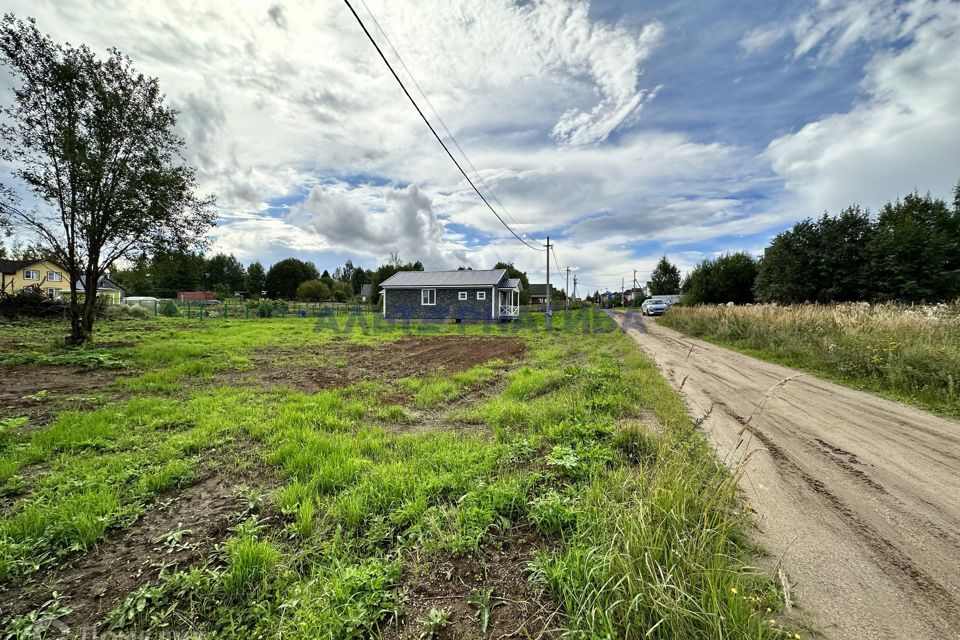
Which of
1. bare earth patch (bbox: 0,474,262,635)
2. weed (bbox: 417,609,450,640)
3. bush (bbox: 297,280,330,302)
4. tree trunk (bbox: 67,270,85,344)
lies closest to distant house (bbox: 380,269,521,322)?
tree trunk (bbox: 67,270,85,344)

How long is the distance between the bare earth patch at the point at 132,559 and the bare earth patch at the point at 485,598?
5.26 feet

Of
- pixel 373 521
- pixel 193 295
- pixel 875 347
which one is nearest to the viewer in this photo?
pixel 373 521

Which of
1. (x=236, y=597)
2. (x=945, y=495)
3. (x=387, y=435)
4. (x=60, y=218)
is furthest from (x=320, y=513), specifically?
(x=60, y=218)

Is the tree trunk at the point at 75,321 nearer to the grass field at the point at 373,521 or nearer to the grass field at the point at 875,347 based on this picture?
the grass field at the point at 373,521

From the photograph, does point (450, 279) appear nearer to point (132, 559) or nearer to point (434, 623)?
point (132, 559)

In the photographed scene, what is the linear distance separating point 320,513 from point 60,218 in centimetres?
1564

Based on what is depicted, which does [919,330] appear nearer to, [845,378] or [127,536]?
[845,378]

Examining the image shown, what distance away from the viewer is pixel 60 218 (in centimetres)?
1116

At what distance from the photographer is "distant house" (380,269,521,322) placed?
26.5m

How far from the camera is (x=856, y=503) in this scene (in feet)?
9.20

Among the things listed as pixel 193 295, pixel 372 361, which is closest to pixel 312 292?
pixel 193 295

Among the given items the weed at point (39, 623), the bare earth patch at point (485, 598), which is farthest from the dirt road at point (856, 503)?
the weed at point (39, 623)

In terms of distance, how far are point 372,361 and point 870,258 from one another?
29.1 m

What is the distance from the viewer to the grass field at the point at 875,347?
5711 millimetres
